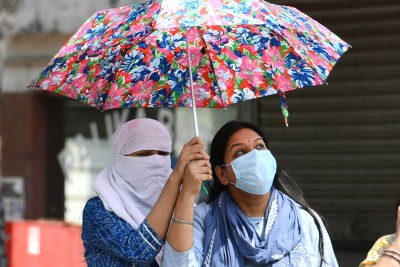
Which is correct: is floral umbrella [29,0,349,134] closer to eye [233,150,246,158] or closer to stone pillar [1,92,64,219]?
eye [233,150,246,158]

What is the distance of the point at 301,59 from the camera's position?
4.07 meters

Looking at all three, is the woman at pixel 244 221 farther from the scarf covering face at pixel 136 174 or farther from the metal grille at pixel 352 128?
the metal grille at pixel 352 128

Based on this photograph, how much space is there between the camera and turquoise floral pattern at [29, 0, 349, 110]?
3.95 m

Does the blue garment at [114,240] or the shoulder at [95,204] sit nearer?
the blue garment at [114,240]

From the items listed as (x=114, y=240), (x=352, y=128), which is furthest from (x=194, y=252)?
(x=352, y=128)

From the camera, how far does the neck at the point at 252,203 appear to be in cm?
391

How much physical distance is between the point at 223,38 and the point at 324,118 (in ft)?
7.34

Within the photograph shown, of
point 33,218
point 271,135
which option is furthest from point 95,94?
point 33,218

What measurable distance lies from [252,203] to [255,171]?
0.18 metres

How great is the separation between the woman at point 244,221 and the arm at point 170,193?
0.12ft

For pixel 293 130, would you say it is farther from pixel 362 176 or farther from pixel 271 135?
→ pixel 362 176

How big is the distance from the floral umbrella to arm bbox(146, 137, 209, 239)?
1.20ft

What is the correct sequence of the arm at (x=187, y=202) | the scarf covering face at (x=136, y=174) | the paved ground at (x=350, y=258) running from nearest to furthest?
the arm at (x=187, y=202) < the scarf covering face at (x=136, y=174) < the paved ground at (x=350, y=258)

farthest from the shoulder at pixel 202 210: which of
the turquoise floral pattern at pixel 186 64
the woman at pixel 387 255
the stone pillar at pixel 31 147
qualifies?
the stone pillar at pixel 31 147
